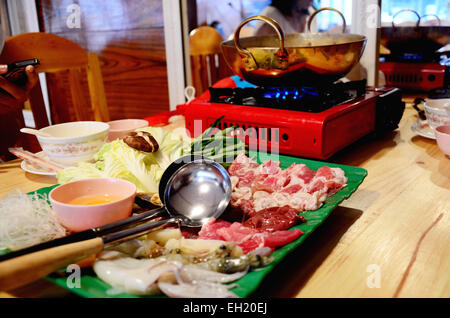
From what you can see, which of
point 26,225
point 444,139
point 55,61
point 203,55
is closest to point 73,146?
point 26,225

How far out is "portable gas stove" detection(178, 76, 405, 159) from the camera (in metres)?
1.27

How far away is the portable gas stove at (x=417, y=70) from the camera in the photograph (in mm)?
2072

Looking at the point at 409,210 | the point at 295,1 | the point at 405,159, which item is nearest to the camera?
the point at 409,210

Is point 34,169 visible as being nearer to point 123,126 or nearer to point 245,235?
point 123,126

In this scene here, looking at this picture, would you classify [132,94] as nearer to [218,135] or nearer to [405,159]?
[218,135]

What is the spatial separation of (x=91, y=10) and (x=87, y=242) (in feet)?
9.81

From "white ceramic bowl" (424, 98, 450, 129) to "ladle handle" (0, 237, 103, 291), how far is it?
1.23 meters

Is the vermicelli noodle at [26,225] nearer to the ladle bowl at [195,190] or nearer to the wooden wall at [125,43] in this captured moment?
the ladle bowl at [195,190]

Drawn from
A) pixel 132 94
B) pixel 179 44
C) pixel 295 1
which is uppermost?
pixel 295 1

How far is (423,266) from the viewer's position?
2.51ft

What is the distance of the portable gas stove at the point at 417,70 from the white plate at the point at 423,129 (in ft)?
1.89

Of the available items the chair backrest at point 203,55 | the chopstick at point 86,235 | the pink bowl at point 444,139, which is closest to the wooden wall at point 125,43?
the chair backrest at point 203,55

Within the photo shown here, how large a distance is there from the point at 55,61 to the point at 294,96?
1271 mm
